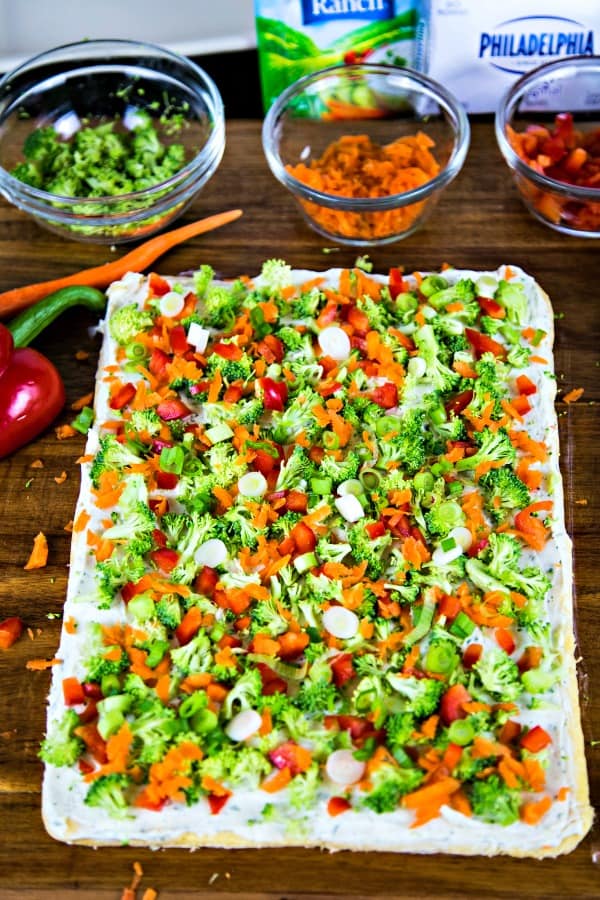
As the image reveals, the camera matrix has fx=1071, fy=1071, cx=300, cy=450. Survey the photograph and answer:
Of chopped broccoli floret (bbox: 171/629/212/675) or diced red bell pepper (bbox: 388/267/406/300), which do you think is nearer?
chopped broccoli floret (bbox: 171/629/212/675)

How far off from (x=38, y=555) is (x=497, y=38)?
2.97 m

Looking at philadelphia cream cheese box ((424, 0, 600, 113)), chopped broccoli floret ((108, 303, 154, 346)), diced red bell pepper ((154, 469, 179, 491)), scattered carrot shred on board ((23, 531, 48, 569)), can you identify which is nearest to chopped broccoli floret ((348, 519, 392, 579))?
diced red bell pepper ((154, 469, 179, 491))

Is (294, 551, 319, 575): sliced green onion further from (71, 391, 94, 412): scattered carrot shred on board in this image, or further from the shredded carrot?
(71, 391, 94, 412): scattered carrot shred on board

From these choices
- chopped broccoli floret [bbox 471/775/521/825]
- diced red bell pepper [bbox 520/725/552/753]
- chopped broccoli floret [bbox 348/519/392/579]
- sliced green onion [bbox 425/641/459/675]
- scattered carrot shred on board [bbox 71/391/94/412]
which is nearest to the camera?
chopped broccoli floret [bbox 471/775/521/825]

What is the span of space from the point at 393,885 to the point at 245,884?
1.49 ft

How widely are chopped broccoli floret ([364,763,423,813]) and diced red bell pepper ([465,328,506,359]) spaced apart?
166 cm

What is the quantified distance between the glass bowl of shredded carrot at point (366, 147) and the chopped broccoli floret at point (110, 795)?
2384 millimetres

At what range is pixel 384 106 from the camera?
194 inches

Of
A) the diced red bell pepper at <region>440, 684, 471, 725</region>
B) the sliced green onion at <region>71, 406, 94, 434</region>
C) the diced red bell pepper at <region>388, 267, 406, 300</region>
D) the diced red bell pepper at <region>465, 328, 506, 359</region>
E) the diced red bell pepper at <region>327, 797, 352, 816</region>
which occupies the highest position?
the diced red bell pepper at <region>388, 267, 406, 300</region>

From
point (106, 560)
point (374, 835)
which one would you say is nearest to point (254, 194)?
point (106, 560)

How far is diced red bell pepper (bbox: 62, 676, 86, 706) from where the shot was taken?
344 cm

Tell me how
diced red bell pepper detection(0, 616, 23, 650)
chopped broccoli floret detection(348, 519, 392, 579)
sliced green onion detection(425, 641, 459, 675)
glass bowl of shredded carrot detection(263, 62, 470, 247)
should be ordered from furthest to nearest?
glass bowl of shredded carrot detection(263, 62, 470, 247) → diced red bell pepper detection(0, 616, 23, 650) → chopped broccoli floret detection(348, 519, 392, 579) → sliced green onion detection(425, 641, 459, 675)

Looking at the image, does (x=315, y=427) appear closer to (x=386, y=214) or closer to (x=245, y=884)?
(x=386, y=214)

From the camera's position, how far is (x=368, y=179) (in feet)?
15.0
